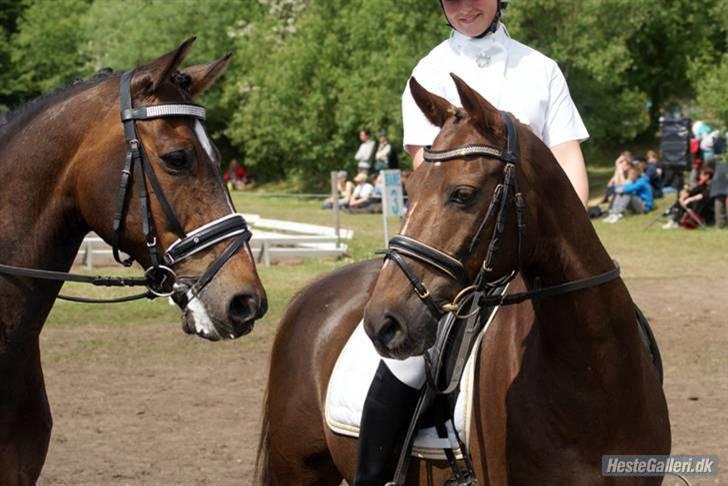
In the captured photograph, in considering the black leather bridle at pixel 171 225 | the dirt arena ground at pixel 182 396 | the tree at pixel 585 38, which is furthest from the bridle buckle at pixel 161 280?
the tree at pixel 585 38

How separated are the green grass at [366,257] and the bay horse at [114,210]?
449 cm

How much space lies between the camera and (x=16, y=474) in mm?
4004

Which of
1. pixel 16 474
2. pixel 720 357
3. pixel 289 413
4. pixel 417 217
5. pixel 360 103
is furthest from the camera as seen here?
pixel 360 103

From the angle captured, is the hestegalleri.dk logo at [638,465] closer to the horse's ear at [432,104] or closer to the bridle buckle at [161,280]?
the horse's ear at [432,104]

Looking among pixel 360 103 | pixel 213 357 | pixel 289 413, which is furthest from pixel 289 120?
pixel 289 413

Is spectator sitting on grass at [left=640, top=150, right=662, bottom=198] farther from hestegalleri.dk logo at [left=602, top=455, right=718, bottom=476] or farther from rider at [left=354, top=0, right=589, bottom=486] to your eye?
hestegalleri.dk logo at [left=602, top=455, right=718, bottom=476]

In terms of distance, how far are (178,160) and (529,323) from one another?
1.38 meters

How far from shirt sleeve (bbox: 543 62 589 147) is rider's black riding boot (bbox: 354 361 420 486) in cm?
110

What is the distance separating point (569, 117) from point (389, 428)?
1387 millimetres

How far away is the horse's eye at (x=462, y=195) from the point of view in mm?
3568

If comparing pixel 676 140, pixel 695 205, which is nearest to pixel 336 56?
pixel 676 140

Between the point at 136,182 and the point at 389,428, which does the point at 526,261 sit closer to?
the point at 389,428

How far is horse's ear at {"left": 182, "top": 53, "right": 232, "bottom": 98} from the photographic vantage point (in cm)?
402

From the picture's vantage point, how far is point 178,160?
377cm
